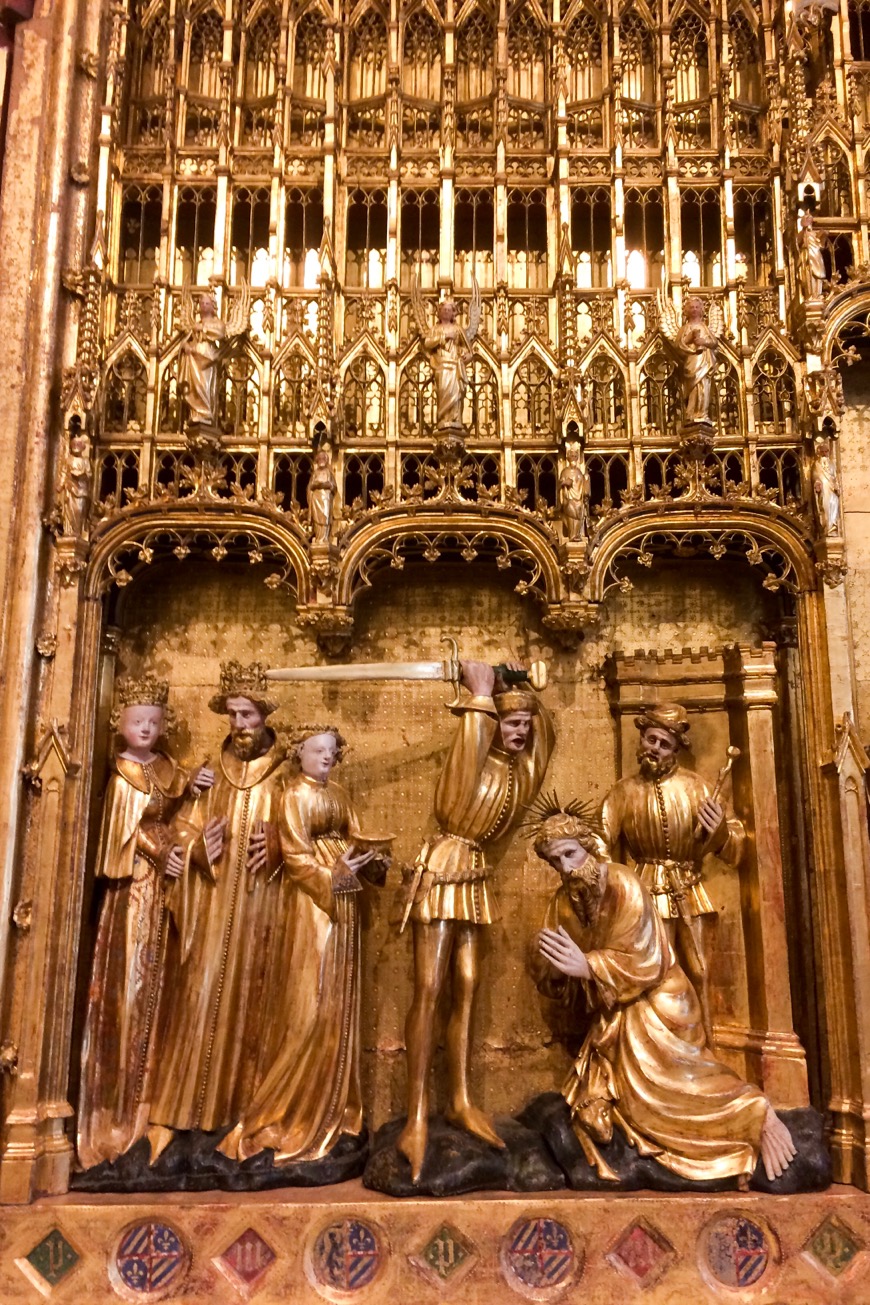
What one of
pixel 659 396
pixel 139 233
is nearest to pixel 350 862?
pixel 659 396

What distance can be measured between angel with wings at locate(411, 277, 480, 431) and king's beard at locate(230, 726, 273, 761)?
2.30 meters

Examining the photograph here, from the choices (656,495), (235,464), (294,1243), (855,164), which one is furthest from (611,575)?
(294,1243)

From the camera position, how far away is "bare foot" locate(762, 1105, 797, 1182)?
6434 mm

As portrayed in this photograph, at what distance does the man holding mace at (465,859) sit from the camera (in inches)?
274

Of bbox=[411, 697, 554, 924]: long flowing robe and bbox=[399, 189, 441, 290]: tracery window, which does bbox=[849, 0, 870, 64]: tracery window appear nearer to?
bbox=[399, 189, 441, 290]: tracery window

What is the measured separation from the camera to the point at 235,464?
307 inches

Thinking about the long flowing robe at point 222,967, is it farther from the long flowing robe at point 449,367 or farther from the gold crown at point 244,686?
the long flowing robe at point 449,367

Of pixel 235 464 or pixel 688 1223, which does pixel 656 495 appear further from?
pixel 688 1223

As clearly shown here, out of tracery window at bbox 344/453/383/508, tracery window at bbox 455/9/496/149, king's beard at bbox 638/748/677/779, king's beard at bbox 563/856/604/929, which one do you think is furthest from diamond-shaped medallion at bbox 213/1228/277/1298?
tracery window at bbox 455/9/496/149

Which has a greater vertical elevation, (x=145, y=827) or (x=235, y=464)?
(x=235, y=464)

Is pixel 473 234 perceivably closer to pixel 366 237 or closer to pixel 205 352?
pixel 366 237

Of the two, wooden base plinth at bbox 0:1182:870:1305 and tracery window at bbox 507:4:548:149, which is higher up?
tracery window at bbox 507:4:548:149

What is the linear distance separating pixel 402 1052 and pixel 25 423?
15.4ft

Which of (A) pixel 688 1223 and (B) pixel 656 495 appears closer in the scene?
(A) pixel 688 1223
